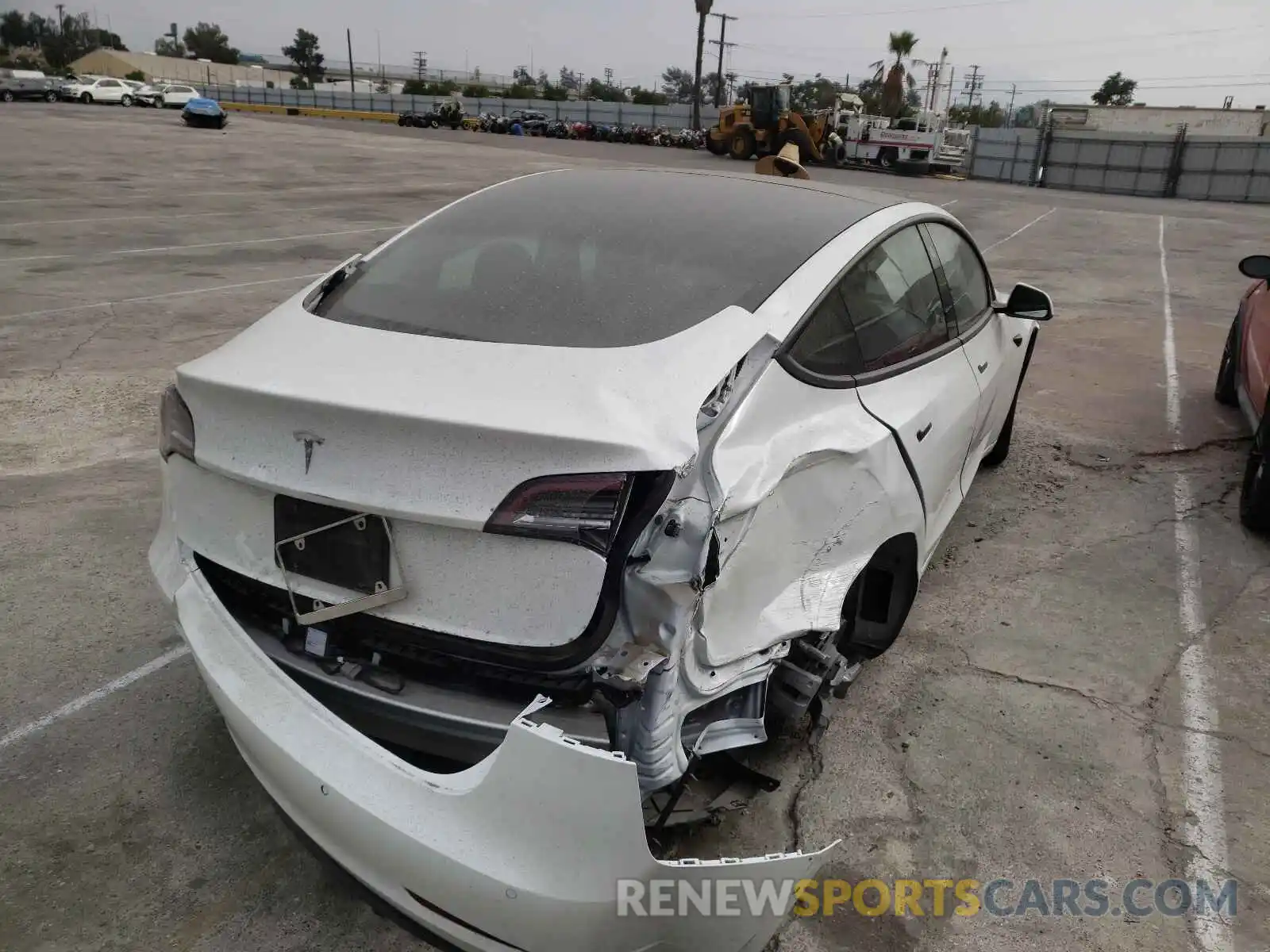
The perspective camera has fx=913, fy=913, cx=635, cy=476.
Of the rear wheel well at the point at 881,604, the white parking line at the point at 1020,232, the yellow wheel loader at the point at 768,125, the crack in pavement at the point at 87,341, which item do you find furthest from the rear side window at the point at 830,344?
the yellow wheel loader at the point at 768,125

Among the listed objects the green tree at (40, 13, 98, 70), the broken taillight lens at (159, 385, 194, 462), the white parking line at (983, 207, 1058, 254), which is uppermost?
the green tree at (40, 13, 98, 70)

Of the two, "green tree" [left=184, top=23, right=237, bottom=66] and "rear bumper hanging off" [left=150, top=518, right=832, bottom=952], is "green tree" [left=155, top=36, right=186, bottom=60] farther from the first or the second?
"rear bumper hanging off" [left=150, top=518, right=832, bottom=952]

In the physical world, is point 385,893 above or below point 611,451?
below

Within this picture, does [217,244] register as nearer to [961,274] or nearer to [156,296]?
[156,296]

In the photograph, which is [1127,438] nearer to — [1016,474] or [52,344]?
[1016,474]

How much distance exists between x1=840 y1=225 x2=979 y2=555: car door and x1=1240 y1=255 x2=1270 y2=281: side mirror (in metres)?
2.99

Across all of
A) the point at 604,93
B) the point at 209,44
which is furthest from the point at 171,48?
the point at 604,93

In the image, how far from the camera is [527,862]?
170 cm

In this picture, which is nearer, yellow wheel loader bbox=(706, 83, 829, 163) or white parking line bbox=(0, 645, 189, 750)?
white parking line bbox=(0, 645, 189, 750)

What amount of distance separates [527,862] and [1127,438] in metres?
5.46

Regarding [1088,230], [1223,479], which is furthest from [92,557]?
[1088,230]

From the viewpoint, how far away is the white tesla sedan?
5.79 feet

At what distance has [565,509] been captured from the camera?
1.84 m

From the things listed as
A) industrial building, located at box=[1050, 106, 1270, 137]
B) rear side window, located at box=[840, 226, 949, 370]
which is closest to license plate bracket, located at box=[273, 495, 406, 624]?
rear side window, located at box=[840, 226, 949, 370]
